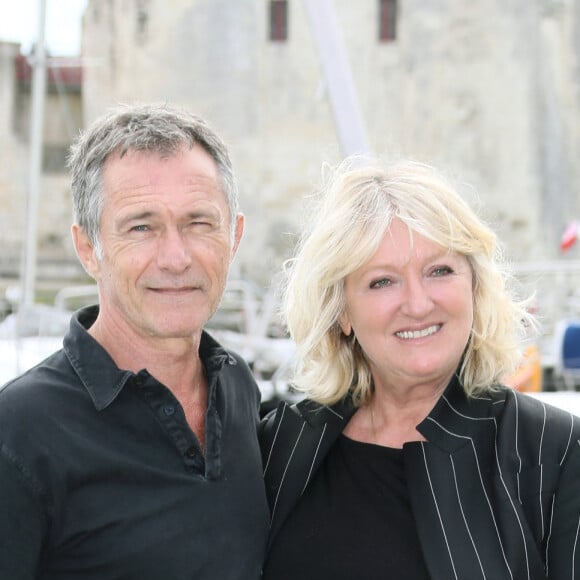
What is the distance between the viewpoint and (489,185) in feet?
68.8

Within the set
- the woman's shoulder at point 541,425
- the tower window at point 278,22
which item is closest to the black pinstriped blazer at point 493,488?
the woman's shoulder at point 541,425

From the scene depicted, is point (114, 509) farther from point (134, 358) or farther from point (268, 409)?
point (268, 409)

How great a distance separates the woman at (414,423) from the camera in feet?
7.15

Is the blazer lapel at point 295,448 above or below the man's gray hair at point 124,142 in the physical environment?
below

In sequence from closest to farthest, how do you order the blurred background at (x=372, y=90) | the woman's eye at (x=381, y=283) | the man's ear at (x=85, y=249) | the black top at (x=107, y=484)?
the black top at (x=107, y=484), the man's ear at (x=85, y=249), the woman's eye at (x=381, y=283), the blurred background at (x=372, y=90)

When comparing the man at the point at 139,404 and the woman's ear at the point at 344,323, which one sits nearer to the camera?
the man at the point at 139,404

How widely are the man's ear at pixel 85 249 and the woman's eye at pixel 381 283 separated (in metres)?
0.73

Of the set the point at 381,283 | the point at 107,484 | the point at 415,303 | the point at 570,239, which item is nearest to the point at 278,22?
the point at 570,239

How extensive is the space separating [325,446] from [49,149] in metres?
23.1

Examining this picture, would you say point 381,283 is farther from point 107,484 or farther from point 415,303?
point 107,484

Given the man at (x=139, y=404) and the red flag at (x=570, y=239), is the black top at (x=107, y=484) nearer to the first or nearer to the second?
the man at (x=139, y=404)

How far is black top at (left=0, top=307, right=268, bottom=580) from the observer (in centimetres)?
196

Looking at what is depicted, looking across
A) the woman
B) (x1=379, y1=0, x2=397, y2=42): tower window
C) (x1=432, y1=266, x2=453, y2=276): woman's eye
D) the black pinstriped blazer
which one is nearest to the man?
the woman

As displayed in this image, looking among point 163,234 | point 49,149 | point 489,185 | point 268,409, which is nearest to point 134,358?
point 163,234
